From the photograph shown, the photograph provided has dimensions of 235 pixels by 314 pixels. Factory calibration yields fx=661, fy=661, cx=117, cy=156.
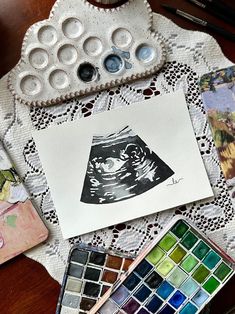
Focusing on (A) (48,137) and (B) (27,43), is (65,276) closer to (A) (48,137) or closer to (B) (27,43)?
(A) (48,137)

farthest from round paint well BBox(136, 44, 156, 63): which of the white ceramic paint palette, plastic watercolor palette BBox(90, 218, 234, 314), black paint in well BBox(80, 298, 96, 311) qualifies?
black paint in well BBox(80, 298, 96, 311)

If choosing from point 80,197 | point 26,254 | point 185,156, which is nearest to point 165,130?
point 185,156

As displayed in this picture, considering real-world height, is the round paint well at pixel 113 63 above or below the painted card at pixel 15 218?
above

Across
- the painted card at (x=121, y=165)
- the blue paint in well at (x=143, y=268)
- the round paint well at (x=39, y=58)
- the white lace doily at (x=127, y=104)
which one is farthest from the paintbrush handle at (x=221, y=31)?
the blue paint in well at (x=143, y=268)

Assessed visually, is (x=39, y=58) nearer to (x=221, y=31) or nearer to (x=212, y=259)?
(x=221, y=31)

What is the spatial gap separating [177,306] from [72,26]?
1.35 ft

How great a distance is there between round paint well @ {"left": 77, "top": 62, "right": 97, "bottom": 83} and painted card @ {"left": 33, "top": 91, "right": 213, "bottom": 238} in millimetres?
53

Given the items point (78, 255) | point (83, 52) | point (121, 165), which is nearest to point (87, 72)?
point (83, 52)

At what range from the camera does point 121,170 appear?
0.92 meters

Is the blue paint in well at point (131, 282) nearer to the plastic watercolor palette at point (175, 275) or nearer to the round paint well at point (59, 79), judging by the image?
the plastic watercolor palette at point (175, 275)

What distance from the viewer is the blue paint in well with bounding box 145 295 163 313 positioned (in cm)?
89

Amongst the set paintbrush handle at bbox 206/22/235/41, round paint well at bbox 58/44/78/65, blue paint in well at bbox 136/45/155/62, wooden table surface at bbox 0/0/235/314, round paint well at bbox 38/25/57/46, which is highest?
paintbrush handle at bbox 206/22/235/41

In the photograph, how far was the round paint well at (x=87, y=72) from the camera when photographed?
3.03 ft

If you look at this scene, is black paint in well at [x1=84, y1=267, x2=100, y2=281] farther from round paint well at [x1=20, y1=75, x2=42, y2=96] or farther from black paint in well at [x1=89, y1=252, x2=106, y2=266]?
round paint well at [x1=20, y1=75, x2=42, y2=96]
